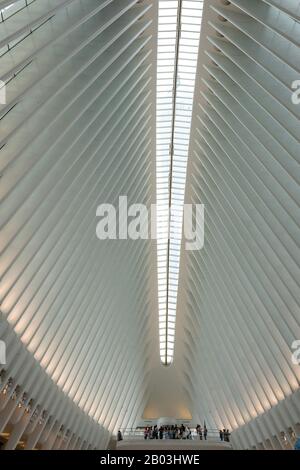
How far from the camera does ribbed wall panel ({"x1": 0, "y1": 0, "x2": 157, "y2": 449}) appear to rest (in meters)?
17.0

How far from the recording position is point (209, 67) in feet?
78.3

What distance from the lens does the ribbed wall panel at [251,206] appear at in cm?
1920

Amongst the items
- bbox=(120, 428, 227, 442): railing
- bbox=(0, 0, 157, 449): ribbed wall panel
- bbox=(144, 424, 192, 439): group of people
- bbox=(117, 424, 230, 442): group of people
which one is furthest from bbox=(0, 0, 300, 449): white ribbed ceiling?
bbox=(144, 424, 192, 439): group of people

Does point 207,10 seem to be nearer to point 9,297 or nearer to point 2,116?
point 2,116

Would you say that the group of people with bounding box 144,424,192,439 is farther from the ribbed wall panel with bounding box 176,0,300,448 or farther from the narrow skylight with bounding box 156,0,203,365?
the narrow skylight with bounding box 156,0,203,365

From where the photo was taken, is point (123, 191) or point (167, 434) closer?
point (123, 191)

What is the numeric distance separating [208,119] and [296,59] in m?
9.45

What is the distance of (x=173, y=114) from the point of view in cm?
2736

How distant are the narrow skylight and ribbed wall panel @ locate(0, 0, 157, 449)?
22.1 inches

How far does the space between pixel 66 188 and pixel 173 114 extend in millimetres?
8304

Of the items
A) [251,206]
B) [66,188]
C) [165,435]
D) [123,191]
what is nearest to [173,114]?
[123,191]

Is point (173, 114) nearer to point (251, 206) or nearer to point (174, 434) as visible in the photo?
point (251, 206)

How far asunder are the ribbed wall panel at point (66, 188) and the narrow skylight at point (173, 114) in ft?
1.84
